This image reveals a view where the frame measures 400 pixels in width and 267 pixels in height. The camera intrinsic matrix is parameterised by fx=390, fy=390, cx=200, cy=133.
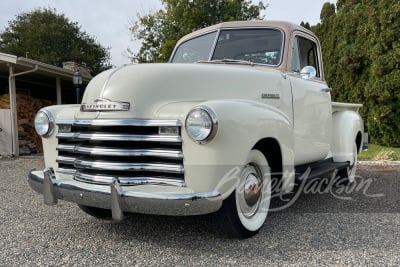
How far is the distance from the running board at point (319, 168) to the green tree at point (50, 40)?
85.3 feet

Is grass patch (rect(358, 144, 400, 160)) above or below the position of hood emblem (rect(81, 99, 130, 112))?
below

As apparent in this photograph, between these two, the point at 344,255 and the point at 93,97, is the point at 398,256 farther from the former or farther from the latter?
the point at 93,97

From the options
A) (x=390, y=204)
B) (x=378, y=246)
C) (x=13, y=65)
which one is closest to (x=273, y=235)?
(x=378, y=246)

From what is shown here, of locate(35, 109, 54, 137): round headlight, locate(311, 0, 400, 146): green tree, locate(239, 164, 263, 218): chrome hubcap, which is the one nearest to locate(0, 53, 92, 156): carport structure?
locate(35, 109, 54, 137): round headlight

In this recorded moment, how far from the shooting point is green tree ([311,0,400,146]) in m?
9.48

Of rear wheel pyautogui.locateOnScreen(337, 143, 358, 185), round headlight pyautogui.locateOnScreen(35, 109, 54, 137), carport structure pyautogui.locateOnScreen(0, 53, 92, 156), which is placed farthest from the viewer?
carport structure pyautogui.locateOnScreen(0, 53, 92, 156)

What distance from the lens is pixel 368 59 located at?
410 inches

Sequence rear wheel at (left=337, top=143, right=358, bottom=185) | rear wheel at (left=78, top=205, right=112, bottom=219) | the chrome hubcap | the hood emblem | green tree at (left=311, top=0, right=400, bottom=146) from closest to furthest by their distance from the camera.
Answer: the hood emblem, the chrome hubcap, rear wheel at (left=78, top=205, right=112, bottom=219), rear wheel at (left=337, top=143, right=358, bottom=185), green tree at (left=311, top=0, right=400, bottom=146)

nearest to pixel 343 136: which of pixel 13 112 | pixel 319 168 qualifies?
pixel 319 168

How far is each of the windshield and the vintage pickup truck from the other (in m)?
0.05

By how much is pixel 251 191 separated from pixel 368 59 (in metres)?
8.61

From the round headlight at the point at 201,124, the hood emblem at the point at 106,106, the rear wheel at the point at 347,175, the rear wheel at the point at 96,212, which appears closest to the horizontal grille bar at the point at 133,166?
the round headlight at the point at 201,124

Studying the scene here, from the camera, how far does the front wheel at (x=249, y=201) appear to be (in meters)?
3.02

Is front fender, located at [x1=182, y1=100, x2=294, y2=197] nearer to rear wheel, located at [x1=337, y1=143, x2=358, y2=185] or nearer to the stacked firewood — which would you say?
rear wheel, located at [x1=337, y1=143, x2=358, y2=185]
